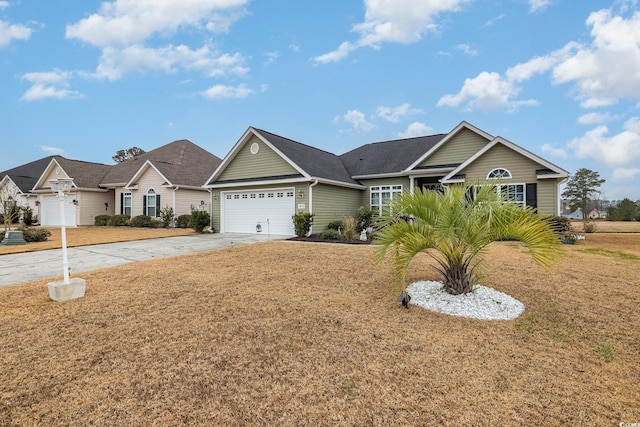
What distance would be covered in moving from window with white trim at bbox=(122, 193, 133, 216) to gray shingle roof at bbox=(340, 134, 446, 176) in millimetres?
16384

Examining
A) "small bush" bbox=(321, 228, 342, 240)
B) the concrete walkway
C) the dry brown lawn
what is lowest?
the dry brown lawn

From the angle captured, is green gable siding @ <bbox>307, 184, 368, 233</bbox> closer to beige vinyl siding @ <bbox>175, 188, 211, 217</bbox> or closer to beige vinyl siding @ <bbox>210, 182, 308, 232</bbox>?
beige vinyl siding @ <bbox>210, 182, 308, 232</bbox>

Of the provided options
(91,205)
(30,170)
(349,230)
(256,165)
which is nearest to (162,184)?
(91,205)

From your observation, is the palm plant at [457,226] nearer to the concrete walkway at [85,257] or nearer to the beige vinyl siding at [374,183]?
the concrete walkway at [85,257]

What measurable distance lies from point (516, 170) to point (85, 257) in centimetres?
1694

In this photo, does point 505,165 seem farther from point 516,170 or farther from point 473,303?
point 473,303

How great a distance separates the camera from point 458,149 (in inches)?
632

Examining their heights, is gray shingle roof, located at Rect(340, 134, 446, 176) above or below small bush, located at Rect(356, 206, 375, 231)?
above

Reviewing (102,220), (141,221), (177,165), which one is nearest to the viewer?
(141,221)

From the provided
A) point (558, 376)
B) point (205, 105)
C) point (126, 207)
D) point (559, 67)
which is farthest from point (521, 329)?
point (126, 207)

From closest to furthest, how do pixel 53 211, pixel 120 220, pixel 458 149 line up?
pixel 458 149 → pixel 120 220 → pixel 53 211

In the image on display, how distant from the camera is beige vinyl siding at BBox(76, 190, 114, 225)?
935 inches

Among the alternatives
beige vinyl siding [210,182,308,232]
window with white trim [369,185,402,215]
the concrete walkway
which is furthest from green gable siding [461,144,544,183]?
the concrete walkway

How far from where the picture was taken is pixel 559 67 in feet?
45.8
